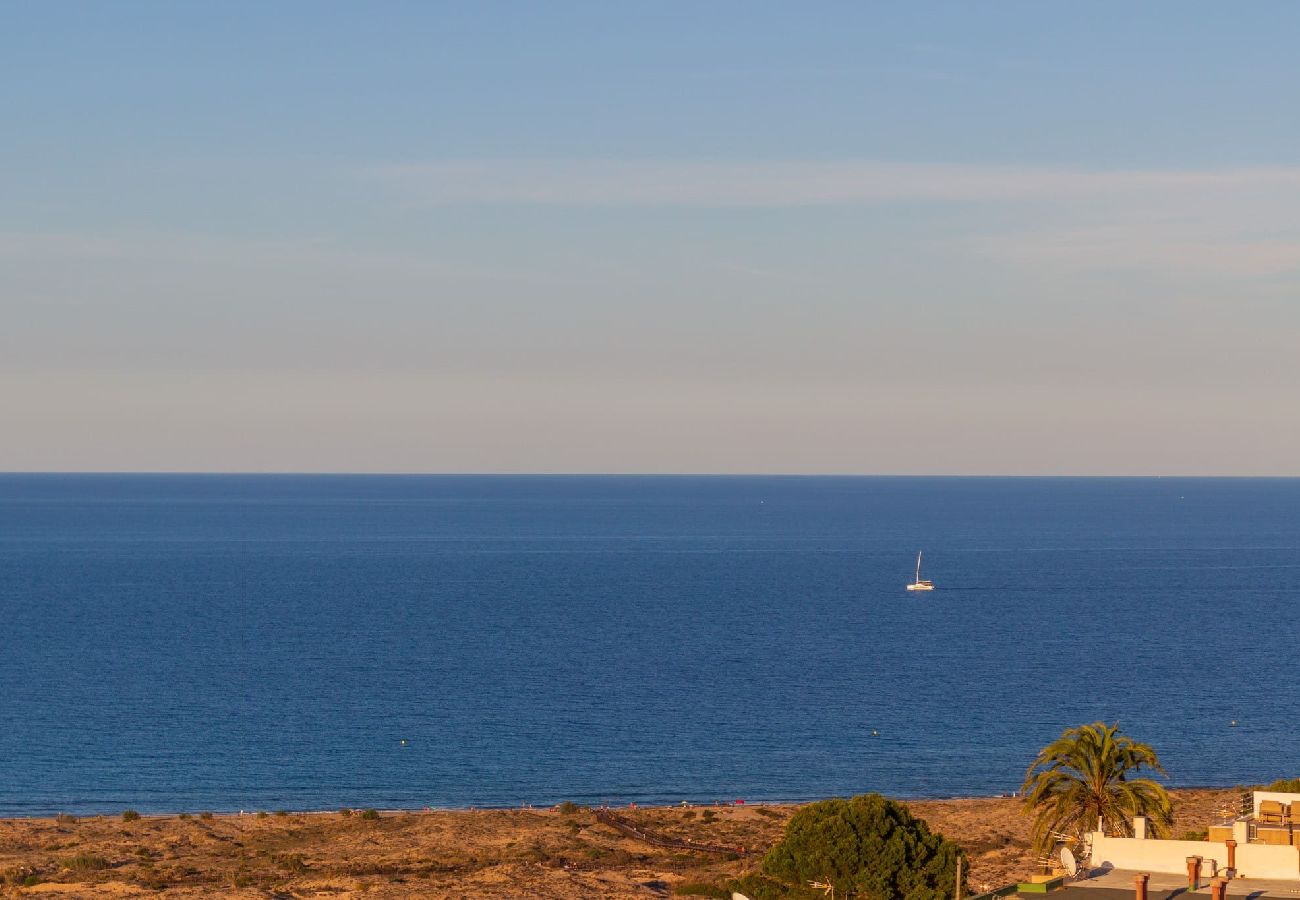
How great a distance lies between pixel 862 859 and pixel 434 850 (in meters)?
23.0

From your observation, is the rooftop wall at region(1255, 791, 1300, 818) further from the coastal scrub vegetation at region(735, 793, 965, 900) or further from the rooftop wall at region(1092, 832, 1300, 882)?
the coastal scrub vegetation at region(735, 793, 965, 900)

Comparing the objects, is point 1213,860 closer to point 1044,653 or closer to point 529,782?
point 529,782

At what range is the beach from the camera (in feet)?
179

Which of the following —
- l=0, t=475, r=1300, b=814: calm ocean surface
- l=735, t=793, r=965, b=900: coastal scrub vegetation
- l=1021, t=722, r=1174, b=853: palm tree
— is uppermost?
l=1021, t=722, r=1174, b=853: palm tree

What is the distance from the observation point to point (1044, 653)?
482 feet

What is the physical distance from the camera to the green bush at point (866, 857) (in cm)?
4512

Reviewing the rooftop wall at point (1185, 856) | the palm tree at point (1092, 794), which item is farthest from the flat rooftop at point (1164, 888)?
the palm tree at point (1092, 794)

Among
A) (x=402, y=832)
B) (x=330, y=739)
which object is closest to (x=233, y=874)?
(x=402, y=832)

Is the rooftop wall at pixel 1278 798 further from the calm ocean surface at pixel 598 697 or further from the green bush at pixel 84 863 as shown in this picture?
the calm ocean surface at pixel 598 697

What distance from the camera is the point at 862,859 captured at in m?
45.4

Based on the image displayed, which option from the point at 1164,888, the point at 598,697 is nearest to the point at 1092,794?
the point at 1164,888

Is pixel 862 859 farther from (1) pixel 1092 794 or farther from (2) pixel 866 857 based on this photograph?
(1) pixel 1092 794

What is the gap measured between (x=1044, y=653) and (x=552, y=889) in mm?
100583

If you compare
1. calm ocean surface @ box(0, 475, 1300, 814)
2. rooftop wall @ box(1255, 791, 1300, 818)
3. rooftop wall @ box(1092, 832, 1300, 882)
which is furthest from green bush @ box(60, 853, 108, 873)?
rooftop wall @ box(1255, 791, 1300, 818)
